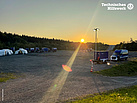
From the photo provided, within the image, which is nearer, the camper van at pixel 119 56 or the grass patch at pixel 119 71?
the grass patch at pixel 119 71

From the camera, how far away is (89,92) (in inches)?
365

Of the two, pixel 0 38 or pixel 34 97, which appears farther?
pixel 0 38

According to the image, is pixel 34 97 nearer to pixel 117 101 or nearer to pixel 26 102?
pixel 26 102

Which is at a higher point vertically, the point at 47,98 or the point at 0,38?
the point at 0,38

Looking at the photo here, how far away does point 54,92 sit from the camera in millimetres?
9227

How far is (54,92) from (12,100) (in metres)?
2.85

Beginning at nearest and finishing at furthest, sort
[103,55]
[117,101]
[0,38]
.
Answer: [117,101] → [103,55] → [0,38]

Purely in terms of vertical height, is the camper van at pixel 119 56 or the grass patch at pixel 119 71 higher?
the camper van at pixel 119 56

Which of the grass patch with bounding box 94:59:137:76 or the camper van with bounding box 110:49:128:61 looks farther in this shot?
the camper van with bounding box 110:49:128:61

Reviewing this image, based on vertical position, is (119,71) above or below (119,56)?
below

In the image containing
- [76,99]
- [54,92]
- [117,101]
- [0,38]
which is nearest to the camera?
[117,101]

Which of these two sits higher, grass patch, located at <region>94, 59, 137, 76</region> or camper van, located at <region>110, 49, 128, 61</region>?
camper van, located at <region>110, 49, 128, 61</region>

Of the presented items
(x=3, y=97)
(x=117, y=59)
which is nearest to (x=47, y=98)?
(x=3, y=97)

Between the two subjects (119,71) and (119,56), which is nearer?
(119,71)
